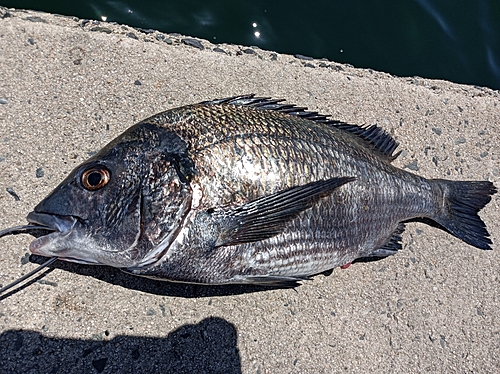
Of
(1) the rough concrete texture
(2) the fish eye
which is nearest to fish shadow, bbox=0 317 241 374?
(1) the rough concrete texture

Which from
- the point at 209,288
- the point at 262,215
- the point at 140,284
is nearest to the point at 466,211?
the point at 262,215

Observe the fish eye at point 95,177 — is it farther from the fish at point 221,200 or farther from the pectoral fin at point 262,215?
the pectoral fin at point 262,215

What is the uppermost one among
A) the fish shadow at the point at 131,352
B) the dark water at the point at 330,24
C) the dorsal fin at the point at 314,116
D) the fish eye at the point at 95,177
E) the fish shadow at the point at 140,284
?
the dark water at the point at 330,24

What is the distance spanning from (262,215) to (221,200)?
218 mm

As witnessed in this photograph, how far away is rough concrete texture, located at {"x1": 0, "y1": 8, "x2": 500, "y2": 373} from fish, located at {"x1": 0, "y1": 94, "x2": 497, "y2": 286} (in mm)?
382

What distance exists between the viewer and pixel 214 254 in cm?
190

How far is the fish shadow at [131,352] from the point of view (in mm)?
1969

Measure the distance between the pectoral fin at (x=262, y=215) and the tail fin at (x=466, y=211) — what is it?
136 cm

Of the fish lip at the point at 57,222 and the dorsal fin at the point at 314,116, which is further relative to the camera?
the dorsal fin at the point at 314,116

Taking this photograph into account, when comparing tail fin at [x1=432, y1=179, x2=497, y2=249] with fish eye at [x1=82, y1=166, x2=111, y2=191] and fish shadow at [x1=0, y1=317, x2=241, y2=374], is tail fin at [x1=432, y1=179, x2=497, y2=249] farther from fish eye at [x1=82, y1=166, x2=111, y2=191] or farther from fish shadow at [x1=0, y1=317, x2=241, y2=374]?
fish eye at [x1=82, y1=166, x2=111, y2=191]

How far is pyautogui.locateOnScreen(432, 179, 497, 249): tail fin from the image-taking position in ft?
9.18

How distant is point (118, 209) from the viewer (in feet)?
5.84

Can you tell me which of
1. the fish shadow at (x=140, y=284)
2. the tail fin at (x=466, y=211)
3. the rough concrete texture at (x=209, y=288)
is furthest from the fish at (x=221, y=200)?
the tail fin at (x=466, y=211)

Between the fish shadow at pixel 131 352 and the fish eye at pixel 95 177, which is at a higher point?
the fish eye at pixel 95 177
